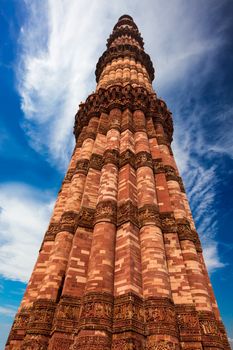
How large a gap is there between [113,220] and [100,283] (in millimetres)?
2010

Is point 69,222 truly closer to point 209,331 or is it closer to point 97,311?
point 97,311

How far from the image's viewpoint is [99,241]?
22.9ft

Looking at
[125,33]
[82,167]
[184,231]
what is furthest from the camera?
[125,33]

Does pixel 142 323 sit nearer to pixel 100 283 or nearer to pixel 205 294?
pixel 100 283

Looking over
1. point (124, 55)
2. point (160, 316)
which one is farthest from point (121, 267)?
point (124, 55)

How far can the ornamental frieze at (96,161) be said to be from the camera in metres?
10.1

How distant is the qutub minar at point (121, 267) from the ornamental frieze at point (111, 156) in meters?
0.04

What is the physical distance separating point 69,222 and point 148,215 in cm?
257

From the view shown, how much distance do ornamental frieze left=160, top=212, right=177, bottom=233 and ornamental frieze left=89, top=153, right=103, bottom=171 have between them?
320 centimetres

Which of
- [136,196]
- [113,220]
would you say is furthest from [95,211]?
[136,196]

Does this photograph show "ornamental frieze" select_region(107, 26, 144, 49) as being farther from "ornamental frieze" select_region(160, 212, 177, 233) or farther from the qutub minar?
"ornamental frieze" select_region(160, 212, 177, 233)

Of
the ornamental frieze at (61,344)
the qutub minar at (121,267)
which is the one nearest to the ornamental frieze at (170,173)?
the qutub minar at (121,267)

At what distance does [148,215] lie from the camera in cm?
775

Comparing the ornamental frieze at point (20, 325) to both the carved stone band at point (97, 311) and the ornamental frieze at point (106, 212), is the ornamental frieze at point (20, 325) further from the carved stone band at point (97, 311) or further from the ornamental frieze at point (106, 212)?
the ornamental frieze at point (106, 212)
